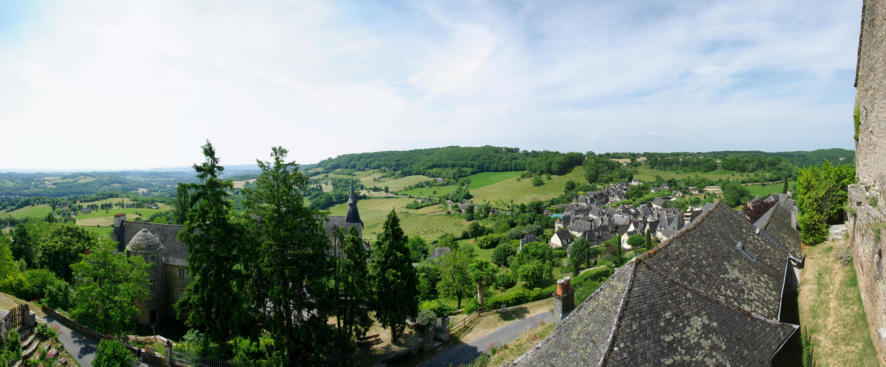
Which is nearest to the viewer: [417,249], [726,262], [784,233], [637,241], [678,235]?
[726,262]

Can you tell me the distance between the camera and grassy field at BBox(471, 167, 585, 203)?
411 feet

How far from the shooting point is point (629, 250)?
200 ft

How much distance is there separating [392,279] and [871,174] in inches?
961

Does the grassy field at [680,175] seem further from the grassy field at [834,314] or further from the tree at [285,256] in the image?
the tree at [285,256]

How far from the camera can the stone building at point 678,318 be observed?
10.9m

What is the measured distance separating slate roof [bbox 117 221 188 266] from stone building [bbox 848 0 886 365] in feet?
113

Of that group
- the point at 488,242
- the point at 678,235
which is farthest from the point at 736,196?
the point at 678,235

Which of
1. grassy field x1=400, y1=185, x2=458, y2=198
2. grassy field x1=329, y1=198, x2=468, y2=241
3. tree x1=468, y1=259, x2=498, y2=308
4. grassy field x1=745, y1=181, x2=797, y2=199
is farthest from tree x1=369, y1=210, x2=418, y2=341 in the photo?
grassy field x1=400, y1=185, x2=458, y2=198

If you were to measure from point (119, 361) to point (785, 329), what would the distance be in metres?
24.9

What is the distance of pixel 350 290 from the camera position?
788 inches

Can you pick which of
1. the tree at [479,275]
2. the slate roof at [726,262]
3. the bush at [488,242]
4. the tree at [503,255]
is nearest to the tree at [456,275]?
the tree at [479,275]

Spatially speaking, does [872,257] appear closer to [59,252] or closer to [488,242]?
[59,252]

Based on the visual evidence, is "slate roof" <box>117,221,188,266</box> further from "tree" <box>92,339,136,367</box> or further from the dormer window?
the dormer window

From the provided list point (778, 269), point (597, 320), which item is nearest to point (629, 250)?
point (778, 269)
